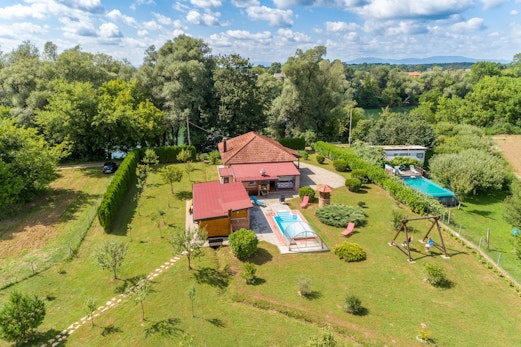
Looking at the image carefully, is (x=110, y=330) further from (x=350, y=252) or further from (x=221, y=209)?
(x=350, y=252)

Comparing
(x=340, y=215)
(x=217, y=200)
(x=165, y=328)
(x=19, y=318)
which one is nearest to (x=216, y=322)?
(x=165, y=328)

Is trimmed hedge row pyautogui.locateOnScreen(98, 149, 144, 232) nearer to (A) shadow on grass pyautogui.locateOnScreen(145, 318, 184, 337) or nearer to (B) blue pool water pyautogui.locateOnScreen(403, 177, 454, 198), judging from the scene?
(A) shadow on grass pyautogui.locateOnScreen(145, 318, 184, 337)

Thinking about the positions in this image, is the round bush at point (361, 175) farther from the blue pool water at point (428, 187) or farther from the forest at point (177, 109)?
the forest at point (177, 109)

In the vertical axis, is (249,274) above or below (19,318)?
below

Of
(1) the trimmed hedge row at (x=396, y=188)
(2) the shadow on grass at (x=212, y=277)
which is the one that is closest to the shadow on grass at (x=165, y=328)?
(2) the shadow on grass at (x=212, y=277)

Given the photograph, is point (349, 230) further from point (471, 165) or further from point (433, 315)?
point (471, 165)

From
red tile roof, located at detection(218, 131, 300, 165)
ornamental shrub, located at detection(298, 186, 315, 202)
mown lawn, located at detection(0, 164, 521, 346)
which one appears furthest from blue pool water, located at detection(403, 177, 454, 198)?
red tile roof, located at detection(218, 131, 300, 165)

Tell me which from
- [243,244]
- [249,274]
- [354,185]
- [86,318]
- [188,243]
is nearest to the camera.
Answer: [86,318]

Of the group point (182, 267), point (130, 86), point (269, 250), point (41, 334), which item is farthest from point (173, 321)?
point (130, 86)
